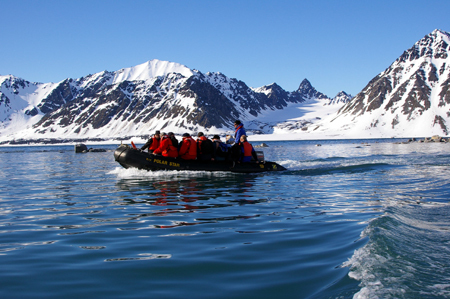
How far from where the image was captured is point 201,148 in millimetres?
23297

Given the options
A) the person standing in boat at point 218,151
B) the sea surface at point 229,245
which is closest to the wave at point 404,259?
the sea surface at point 229,245

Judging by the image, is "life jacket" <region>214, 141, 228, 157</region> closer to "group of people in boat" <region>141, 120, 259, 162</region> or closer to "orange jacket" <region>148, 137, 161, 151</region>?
"group of people in boat" <region>141, 120, 259, 162</region>

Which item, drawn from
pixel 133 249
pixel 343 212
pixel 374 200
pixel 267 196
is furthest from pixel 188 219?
pixel 374 200

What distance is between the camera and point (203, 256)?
6695 mm

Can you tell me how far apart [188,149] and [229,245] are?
622 inches

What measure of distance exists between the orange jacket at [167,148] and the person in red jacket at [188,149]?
0.36 metres

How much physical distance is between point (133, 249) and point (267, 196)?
7.83 metres

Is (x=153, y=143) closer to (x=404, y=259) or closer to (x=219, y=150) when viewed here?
(x=219, y=150)

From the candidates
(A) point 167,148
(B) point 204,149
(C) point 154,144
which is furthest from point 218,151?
(C) point 154,144

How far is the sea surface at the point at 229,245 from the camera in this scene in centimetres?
524

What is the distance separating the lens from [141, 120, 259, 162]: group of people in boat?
2275 centimetres

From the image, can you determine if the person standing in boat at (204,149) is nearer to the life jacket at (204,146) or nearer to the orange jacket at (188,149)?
the life jacket at (204,146)

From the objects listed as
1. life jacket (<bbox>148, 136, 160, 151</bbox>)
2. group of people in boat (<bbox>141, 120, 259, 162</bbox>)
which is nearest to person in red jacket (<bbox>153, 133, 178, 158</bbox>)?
group of people in boat (<bbox>141, 120, 259, 162</bbox>)

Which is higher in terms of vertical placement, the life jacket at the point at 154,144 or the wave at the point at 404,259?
the life jacket at the point at 154,144
